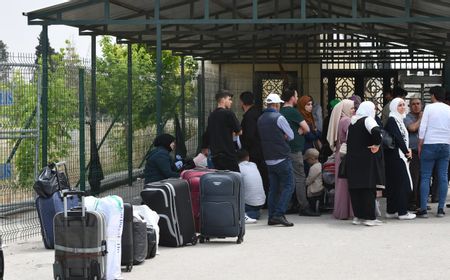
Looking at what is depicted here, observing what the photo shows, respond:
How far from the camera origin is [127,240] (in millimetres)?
10750

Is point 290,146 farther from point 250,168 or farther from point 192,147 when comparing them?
point 192,147

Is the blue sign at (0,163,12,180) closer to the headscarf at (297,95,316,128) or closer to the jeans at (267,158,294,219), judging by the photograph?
the jeans at (267,158,294,219)

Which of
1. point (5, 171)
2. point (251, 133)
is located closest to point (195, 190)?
point (5, 171)

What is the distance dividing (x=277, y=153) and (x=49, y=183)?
322cm

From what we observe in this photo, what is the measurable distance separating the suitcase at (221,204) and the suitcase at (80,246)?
3.00m

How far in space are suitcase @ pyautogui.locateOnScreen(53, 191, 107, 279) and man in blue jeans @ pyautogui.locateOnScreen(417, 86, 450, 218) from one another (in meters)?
6.70

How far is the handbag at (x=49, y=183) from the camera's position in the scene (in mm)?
12383

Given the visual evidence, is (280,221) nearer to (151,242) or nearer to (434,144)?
(434,144)

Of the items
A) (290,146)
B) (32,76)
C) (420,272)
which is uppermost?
(32,76)

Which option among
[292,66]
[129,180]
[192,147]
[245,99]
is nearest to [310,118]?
[245,99]

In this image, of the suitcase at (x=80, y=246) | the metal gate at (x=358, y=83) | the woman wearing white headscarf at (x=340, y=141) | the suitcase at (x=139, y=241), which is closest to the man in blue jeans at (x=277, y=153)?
the woman wearing white headscarf at (x=340, y=141)

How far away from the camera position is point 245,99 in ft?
51.8

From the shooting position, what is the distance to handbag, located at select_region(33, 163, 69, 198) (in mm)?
12383

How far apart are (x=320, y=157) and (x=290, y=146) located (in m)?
2.65
